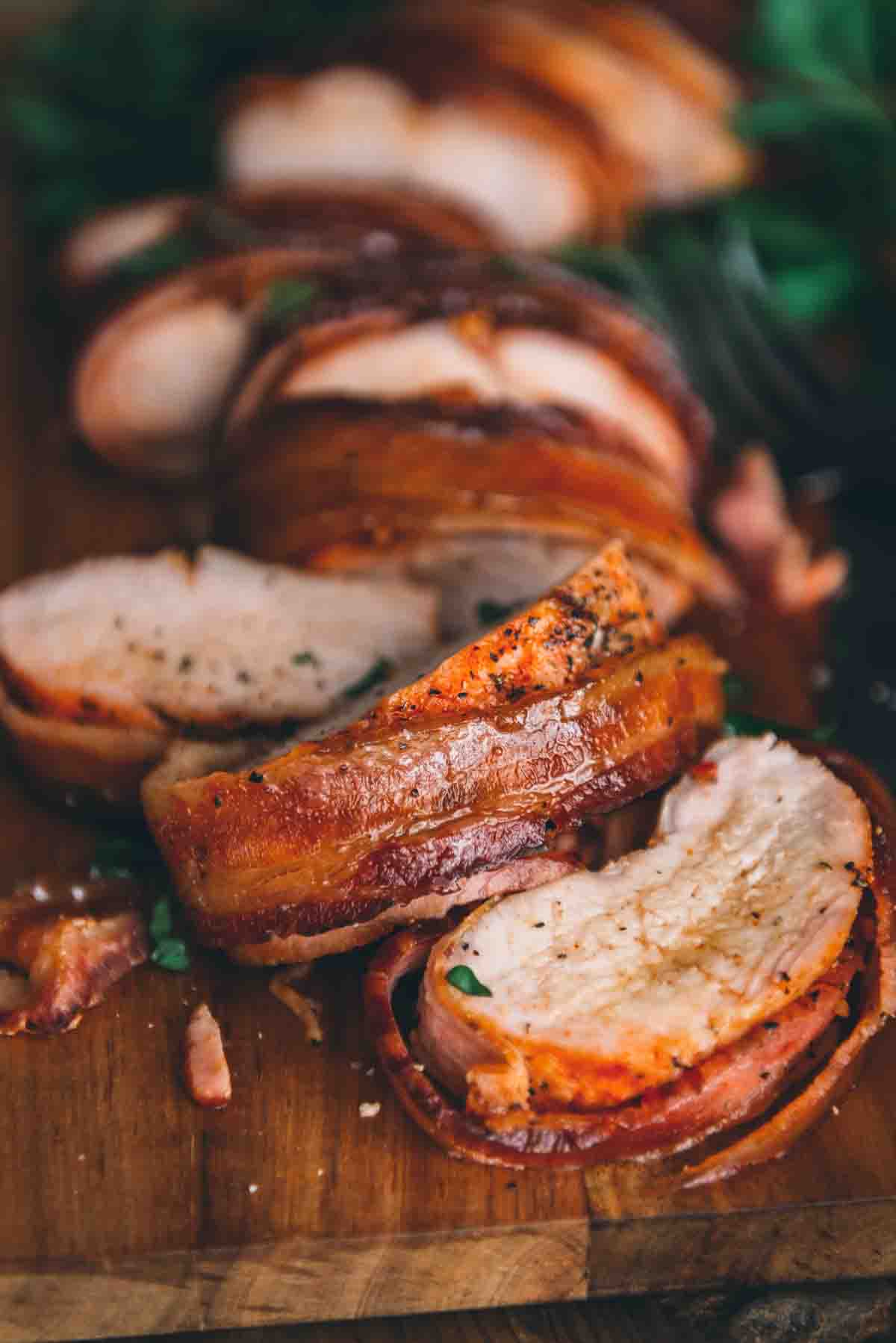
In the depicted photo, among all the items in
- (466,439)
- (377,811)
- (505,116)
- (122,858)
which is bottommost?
(122,858)

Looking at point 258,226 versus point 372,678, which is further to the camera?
point 258,226

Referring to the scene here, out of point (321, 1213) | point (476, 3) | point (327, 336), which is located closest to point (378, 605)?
point (327, 336)

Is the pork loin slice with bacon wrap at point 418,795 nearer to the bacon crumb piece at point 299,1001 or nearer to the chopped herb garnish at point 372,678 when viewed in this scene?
the bacon crumb piece at point 299,1001

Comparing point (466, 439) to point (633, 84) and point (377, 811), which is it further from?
point (633, 84)

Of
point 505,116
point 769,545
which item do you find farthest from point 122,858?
point 505,116

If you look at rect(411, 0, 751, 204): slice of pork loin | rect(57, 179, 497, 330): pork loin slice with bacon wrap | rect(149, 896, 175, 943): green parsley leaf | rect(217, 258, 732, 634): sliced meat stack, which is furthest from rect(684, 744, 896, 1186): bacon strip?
rect(411, 0, 751, 204): slice of pork loin
